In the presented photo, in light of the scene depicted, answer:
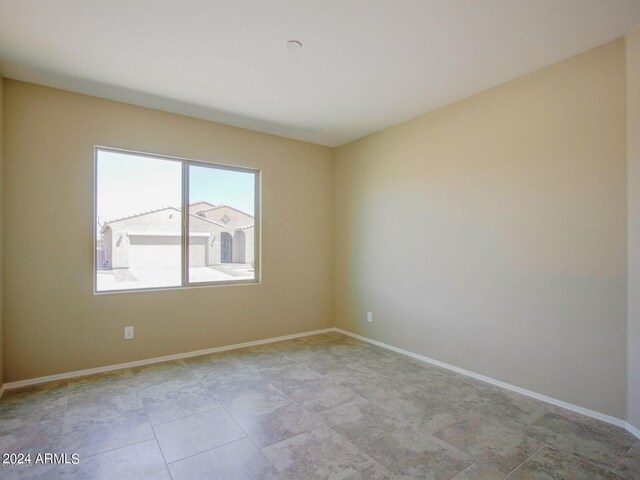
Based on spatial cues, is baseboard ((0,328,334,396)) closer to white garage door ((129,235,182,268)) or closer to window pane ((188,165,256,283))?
window pane ((188,165,256,283))

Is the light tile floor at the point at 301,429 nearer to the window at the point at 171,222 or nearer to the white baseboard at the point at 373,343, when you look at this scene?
the white baseboard at the point at 373,343

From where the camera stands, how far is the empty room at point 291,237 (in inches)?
83.9

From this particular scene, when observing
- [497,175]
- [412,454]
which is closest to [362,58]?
[497,175]

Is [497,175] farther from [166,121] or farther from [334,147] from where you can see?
[166,121]

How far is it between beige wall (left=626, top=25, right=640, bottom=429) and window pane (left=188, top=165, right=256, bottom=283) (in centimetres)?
363

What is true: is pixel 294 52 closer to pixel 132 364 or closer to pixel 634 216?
pixel 634 216

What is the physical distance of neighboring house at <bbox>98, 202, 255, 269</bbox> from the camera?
11.5 ft

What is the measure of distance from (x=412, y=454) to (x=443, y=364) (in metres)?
1.64

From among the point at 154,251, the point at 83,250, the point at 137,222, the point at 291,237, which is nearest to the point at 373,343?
the point at 291,237

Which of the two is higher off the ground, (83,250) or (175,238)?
(175,238)

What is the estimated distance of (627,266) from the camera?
7.70 ft

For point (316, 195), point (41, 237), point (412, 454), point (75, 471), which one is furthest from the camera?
point (316, 195)

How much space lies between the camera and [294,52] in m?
2.57

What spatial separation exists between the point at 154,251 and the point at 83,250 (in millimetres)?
646
